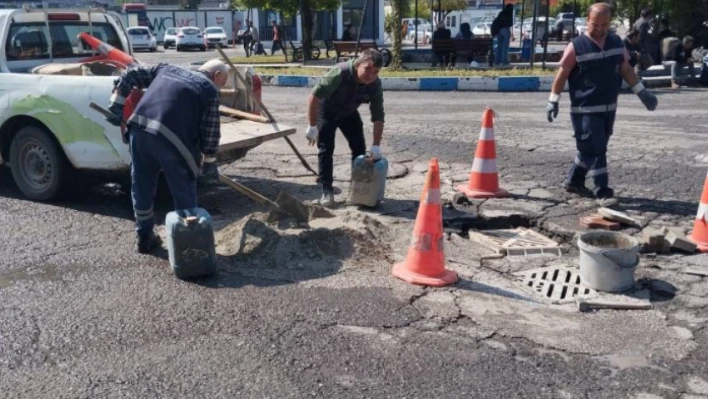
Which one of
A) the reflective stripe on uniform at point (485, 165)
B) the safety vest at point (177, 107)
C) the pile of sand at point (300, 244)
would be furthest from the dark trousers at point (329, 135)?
the safety vest at point (177, 107)

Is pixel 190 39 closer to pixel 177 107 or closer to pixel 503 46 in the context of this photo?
pixel 503 46

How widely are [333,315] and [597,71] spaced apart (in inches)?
148

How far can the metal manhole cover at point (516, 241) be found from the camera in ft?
19.3

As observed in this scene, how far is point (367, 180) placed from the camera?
688 centimetres

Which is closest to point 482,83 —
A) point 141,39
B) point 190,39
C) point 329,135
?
point 329,135

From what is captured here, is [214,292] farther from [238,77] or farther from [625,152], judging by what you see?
[625,152]

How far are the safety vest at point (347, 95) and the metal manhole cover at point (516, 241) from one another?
1565mm

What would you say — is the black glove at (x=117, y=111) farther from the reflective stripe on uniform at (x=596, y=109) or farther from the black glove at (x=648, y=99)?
the black glove at (x=648, y=99)

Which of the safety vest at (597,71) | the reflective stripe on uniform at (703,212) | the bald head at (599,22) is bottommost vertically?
the reflective stripe on uniform at (703,212)

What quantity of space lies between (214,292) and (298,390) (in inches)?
57.4

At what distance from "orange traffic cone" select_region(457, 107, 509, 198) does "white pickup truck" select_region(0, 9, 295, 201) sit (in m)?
1.86

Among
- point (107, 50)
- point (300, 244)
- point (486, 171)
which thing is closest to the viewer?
point (300, 244)

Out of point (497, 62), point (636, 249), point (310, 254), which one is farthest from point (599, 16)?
point (497, 62)

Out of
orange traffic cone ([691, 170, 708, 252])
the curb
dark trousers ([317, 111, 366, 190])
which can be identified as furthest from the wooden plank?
the curb
